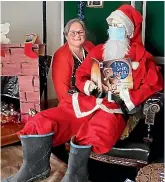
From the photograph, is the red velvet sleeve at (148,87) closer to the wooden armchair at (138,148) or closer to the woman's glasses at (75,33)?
the wooden armchair at (138,148)

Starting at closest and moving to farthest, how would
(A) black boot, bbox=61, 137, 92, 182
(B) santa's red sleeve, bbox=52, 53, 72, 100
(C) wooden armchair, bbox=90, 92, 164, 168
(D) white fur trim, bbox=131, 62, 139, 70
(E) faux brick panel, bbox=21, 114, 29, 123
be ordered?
1. (A) black boot, bbox=61, 137, 92, 182
2. (C) wooden armchair, bbox=90, 92, 164, 168
3. (D) white fur trim, bbox=131, 62, 139, 70
4. (B) santa's red sleeve, bbox=52, 53, 72, 100
5. (E) faux brick panel, bbox=21, 114, 29, 123

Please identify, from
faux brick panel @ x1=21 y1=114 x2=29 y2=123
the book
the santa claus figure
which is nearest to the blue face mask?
the santa claus figure

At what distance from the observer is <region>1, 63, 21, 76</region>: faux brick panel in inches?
76.5

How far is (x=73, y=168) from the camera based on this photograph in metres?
1.50

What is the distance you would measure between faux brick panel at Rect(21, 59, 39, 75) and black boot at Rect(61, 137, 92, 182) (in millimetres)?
602

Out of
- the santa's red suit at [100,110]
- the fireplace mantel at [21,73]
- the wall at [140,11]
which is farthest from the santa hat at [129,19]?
the fireplace mantel at [21,73]

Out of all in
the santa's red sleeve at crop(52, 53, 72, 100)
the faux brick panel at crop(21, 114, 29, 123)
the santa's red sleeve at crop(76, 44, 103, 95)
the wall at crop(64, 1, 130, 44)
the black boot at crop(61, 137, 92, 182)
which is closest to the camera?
the black boot at crop(61, 137, 92, 182)

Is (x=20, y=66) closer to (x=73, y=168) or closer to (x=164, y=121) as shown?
(x=73, y=168)

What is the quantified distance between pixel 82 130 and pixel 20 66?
Result: 2.08ft

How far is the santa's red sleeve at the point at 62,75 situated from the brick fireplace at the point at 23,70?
11 centimetres

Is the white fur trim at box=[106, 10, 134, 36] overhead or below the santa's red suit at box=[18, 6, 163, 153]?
overhead

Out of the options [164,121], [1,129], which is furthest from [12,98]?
[164,121]

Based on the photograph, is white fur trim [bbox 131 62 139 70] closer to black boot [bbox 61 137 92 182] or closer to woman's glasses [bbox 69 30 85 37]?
woman's glasses [bbox 69 30 85 37]

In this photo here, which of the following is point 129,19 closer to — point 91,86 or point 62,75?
point 91,86
